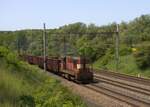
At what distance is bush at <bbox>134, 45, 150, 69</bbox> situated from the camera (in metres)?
47.0

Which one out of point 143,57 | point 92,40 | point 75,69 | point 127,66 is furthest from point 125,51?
point 75,69

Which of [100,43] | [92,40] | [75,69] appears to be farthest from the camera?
[92,40]

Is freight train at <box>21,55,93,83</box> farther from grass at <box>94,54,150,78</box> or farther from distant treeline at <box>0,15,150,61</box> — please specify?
distant treeline at <box>0,15,150,61</box>

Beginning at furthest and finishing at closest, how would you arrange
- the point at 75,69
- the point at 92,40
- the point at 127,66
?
the point at 92,40
the point at 127,66
the point at 75,69

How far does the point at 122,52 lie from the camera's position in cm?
6153

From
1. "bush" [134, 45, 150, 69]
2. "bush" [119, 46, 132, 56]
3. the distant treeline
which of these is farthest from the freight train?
"bush" [119, 46, 132, 56]

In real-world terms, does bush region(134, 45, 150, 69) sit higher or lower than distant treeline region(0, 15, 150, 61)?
lower

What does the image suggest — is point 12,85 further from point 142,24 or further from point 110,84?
point 142,24

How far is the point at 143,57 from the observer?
47406 mm

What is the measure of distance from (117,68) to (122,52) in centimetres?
998

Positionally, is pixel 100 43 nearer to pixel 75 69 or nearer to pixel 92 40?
pixel 92 40

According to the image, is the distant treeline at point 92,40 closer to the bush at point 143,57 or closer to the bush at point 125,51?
the bush at point 125,51

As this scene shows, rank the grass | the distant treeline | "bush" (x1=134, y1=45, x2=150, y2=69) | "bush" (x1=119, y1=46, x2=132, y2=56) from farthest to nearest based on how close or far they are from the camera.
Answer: the distant treeline
"bush" (x1=119, y1=46, x2=132, y2=56)
"bush" (x1=134, y1=45, x2=150, y2=69)
the grass

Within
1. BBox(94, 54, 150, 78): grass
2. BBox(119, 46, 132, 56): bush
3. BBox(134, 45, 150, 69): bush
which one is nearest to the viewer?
BBox(94, 54, 150, 78): grass
